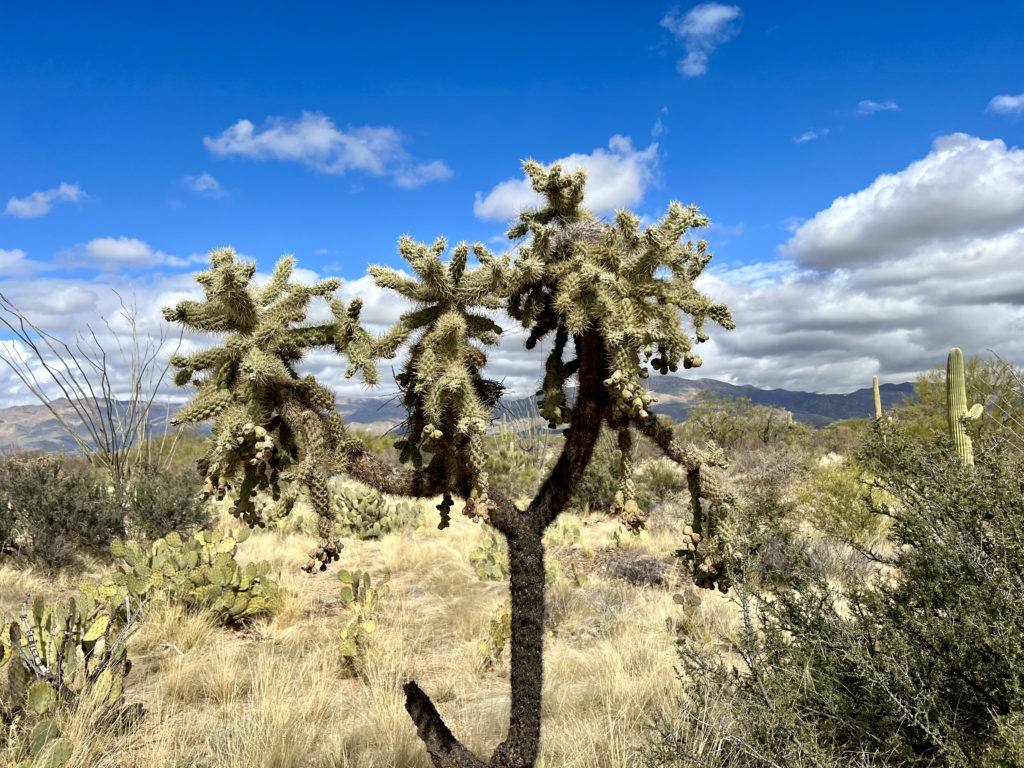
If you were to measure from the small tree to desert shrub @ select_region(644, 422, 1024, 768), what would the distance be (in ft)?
3.43

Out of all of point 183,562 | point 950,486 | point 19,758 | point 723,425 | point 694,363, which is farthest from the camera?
point 723,425

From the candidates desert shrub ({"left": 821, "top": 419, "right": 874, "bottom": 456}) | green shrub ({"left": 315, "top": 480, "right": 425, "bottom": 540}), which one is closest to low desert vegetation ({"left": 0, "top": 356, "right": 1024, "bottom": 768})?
green shrub ({"left": 315, "top": 480, "right": 425, "bottom": 540})

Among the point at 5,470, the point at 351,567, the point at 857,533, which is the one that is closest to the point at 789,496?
the point at 857,533

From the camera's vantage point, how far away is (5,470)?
515 inches

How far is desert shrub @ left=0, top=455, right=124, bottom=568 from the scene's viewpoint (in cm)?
957

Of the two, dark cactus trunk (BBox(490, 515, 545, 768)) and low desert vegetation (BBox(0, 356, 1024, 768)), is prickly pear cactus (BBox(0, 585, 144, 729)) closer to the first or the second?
low desert vegetation (BBox(0, 356, 1024, 768))

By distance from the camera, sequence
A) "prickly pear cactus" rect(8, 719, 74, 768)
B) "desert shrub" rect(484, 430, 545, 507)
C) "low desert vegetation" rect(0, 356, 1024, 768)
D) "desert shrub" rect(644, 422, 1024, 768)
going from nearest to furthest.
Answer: "desert shrub" rect(644, 422, 1024, 768), "low desert vegetation" rect(0, 356, 1024, 768), "prickly pear cactus" rect(8, 719, 74, 768), "desert shrub" rect(484, 430, 545, 507)

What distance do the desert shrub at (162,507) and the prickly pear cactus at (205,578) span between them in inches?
107

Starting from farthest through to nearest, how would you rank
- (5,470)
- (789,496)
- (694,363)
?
(789,496)
(5,470)
(694,363)

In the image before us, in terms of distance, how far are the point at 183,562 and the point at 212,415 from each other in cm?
654

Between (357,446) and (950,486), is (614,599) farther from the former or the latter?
(357,446)

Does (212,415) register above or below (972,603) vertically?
above

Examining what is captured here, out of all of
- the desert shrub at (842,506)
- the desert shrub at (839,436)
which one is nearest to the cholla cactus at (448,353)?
the desert shrub at (842,506)

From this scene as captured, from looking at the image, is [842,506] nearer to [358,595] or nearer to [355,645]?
[358,595]
